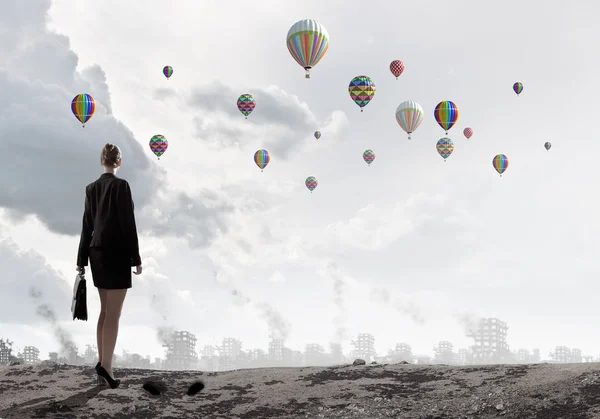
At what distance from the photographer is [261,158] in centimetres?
10475

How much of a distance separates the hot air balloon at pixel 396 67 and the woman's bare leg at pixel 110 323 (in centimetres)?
8405

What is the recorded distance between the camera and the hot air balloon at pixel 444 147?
3932 inches

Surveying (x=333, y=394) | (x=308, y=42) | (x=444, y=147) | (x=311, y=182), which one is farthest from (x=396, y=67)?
(x=333, y=394)

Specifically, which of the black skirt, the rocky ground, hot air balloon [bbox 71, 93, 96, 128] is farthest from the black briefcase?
hot air balloon [bbox 71, 93, 96, 128]

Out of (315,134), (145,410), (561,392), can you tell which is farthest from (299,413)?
(315,134)

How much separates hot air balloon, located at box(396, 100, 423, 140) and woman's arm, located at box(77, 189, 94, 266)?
7312cm

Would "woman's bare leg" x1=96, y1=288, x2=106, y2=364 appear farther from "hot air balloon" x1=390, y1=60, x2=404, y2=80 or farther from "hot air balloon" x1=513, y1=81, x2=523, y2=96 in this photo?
"hot air balloon" x1=513, y1=81, x2=523, y2=96

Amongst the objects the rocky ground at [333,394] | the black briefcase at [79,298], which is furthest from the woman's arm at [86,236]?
the rocky ground at [333,394]

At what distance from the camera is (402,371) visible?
96.9ft

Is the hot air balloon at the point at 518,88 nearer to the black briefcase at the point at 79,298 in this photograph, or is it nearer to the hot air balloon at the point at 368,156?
the hot air balloon at the point at 368,156

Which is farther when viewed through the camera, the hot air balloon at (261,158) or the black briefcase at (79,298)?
the hot air balloon at (261,158)

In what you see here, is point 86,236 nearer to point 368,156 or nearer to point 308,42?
point 308,42

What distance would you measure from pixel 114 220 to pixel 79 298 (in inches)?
67.5

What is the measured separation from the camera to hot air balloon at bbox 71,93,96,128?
7862cm
